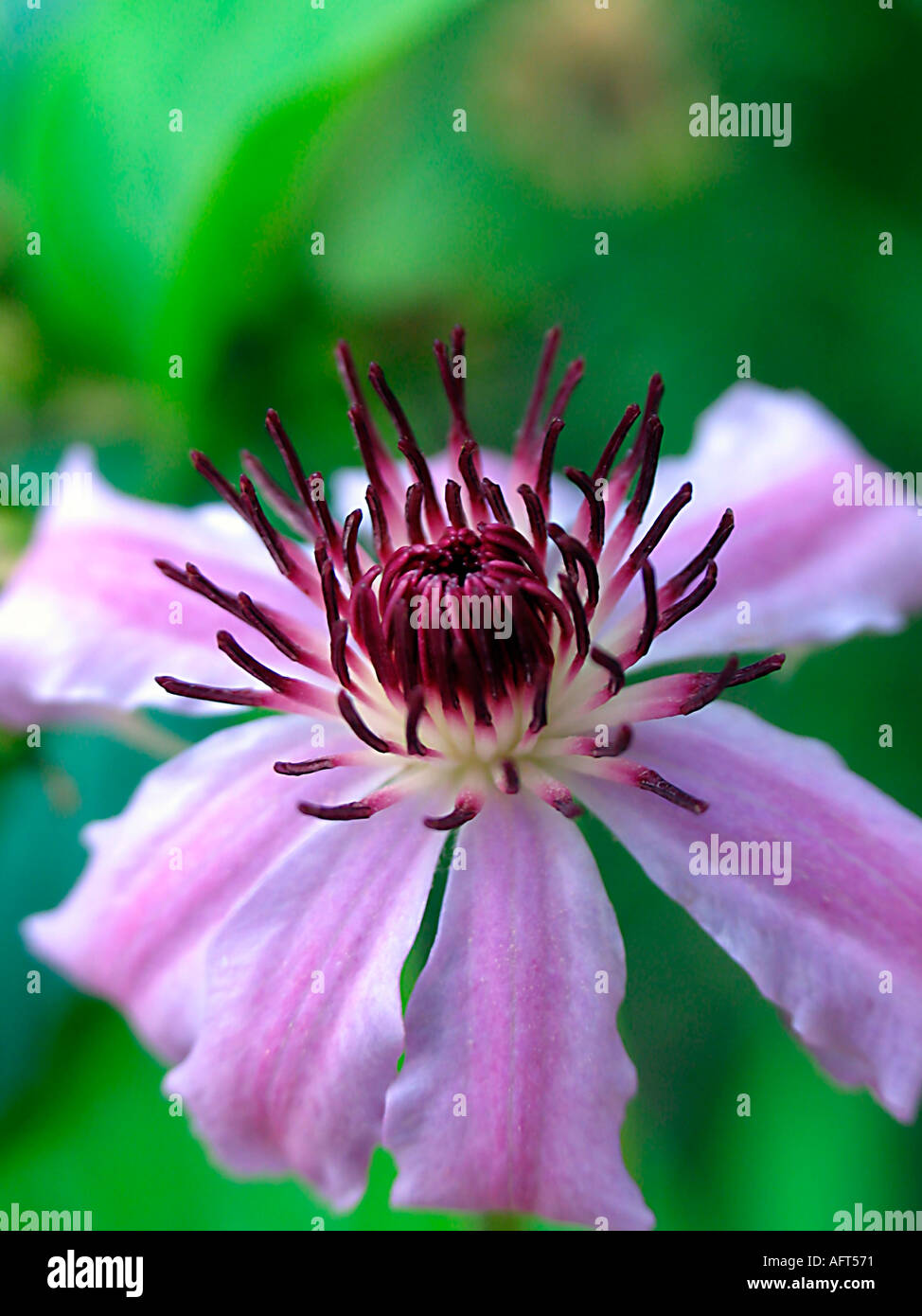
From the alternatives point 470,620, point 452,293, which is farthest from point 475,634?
point 452,293

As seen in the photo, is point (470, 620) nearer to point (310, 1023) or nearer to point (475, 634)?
point (475, 634)

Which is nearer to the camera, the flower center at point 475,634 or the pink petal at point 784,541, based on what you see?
the flower center at point 475,634

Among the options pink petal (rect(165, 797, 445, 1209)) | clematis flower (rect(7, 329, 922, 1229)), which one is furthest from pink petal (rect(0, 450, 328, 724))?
pink petal (rect(165, 797, 445, 1209))

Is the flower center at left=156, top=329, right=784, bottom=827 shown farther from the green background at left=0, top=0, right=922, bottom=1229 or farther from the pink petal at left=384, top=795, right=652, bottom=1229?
the green background at left=0, top=0, right=922, bottom=1229

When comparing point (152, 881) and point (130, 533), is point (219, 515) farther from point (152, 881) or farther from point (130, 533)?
point (152, 881)

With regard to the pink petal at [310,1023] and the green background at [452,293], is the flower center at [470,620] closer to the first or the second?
the pink petal at [310,1023]

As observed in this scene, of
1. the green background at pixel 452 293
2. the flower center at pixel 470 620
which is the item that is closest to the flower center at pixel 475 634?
the flower center at pixel 470 620
